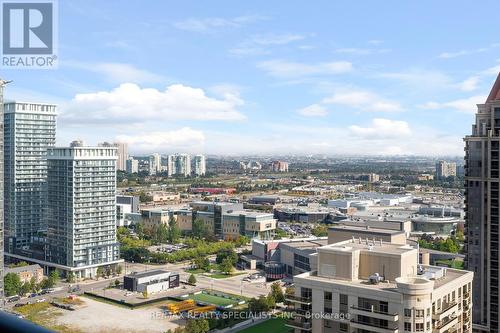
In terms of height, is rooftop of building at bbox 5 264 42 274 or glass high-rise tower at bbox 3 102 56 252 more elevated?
glass high-rise tower at bbox 3 102 56 252

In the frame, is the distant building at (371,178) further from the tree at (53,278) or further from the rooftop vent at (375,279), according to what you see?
the rooftop vent at (375,279)

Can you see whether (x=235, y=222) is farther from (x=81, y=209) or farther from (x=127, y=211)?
(x=81, y=209)

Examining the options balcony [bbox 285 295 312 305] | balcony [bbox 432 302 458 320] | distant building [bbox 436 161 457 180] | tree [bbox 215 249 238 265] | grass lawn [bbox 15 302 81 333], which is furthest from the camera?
distant building [bbox 436 161 457 180]

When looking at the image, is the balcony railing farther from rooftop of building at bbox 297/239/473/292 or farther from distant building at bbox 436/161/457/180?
distant building at bbox 436/161/457/180

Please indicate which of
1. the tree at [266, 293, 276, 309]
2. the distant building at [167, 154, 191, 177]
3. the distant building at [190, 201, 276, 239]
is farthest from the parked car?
the distant building at [167, 154, 191, 177]

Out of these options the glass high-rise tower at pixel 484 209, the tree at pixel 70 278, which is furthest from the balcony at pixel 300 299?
the tree at pixel 70 278

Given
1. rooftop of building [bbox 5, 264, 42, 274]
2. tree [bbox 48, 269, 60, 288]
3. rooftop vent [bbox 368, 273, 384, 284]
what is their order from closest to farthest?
1. rooftop vent [bbox 368, 273, 384, 284]
2. tree [bbox 48, 269, 60, 288]
3. rooftop of building [bbox 5, 264, 42, 274]
